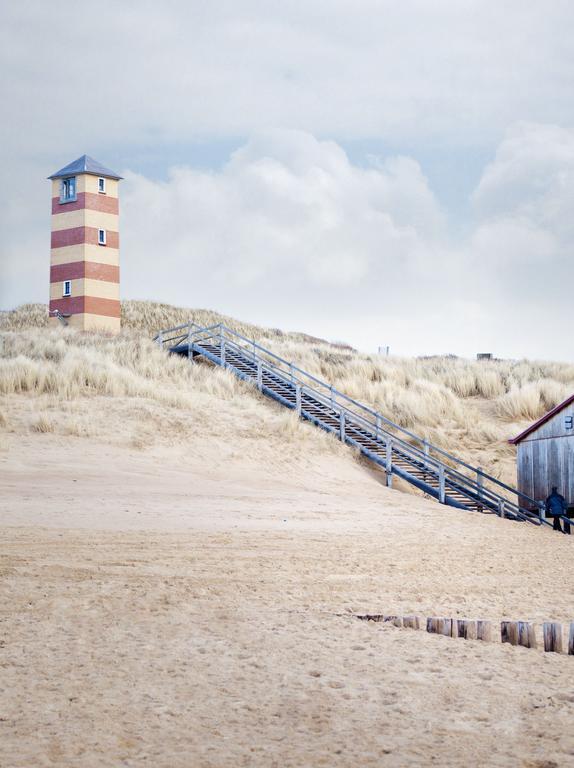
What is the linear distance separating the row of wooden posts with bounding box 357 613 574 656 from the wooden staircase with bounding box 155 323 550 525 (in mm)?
14202

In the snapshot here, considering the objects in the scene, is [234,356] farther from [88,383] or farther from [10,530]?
[10,530]

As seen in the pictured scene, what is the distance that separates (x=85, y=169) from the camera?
4147 centimetres

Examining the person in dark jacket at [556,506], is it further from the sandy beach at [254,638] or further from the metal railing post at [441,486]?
the sandy beach at [254,638]

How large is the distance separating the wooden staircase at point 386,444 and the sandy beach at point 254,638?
17.4 feet

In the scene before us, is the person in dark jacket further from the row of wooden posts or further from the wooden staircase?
the row of wooden posts

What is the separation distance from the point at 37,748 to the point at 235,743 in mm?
1323

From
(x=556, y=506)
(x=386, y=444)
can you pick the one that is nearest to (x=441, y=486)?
(x=386, y=444)

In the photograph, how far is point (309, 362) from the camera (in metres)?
39.4

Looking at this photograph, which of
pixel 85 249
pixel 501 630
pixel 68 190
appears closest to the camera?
pixel 501 630

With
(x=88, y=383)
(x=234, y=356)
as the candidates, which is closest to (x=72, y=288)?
(x=234, y=356)

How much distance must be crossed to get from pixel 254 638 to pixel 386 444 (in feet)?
57.2

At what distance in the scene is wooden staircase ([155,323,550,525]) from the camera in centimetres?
2461

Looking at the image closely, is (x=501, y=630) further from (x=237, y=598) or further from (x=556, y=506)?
(x=556, y=506)

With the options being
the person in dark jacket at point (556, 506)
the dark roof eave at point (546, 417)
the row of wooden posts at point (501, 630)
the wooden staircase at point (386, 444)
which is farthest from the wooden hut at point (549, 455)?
the row of wooden posts at point (501, 630)
